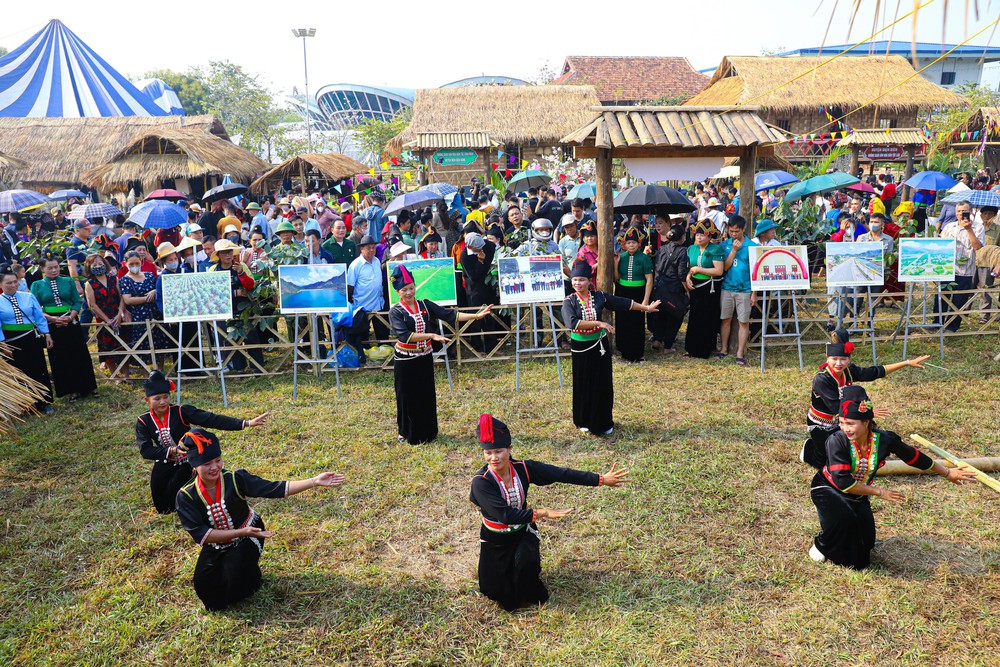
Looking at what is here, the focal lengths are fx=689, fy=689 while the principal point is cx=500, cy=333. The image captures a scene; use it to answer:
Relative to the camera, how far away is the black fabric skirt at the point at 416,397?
705 cm

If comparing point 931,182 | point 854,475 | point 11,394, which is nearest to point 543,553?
point 854,475

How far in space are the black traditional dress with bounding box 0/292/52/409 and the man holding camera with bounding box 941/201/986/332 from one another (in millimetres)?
12046

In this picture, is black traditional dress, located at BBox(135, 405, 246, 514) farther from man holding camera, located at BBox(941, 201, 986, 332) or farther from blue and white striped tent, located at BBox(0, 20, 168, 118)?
blue and white striped tent, located at BBox(0, 20, 168, 118)

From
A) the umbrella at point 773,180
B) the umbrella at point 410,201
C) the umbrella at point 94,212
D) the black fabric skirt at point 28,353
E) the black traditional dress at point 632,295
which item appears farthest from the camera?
the umbrella at point 773,180

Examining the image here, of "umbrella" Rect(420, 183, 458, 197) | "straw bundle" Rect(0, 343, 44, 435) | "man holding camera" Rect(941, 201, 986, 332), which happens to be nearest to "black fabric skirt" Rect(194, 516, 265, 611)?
"straw bundle" Rect(0, 343, 44, 435)

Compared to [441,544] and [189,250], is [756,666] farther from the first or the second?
[189,250]

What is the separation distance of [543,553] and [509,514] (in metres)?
1.01

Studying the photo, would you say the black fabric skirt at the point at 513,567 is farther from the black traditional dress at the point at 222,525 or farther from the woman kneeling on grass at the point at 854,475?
the woman kneeling on grass at the point at 854,475

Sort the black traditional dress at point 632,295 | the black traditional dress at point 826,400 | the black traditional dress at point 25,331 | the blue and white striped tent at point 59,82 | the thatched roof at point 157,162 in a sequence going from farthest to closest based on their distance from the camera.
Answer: the blue and white striped tent at point 59,82 < the thatched roof at point 157,162 < the black traditional dress at point 632,295 < the black traditional dress at point 25,331 < the black traditional dress at point 826,400

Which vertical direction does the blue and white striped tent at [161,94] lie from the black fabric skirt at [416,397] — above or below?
above

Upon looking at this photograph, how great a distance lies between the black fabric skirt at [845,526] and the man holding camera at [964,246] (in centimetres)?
660

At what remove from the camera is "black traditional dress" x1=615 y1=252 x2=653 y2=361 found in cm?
944

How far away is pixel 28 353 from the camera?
821cm

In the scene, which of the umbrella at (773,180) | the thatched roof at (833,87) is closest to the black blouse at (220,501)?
the umbrella at (773,180)
